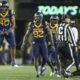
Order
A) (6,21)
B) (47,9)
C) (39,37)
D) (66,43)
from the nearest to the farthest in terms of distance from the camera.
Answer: (66,43), (39,37), (6,21), (47,9)

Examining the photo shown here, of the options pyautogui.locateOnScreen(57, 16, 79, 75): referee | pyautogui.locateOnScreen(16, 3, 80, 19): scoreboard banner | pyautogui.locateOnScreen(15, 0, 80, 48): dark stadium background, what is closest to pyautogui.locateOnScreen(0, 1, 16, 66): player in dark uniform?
pyautogui.locateOnScreen(57, 16, 79, 75): referee

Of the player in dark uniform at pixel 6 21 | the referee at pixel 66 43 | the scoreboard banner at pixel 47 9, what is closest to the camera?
the referee at pixel 66 43

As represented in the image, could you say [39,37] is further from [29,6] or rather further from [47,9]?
[29,6]

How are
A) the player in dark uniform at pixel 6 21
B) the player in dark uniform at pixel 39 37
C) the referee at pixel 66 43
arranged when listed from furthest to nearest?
the player in dark uniform at pixel 6 21
the player in dark uniform at pixel 39 37
the referee at pixel 66 43

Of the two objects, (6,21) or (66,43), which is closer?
(66,43)

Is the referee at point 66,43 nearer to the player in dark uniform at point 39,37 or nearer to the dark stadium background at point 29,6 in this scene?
the player in dark uniform at point 39,37

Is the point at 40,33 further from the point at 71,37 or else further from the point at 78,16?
the point at 78,16

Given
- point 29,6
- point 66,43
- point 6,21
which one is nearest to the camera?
point 66,43

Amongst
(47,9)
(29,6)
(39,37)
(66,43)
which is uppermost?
(66,43)

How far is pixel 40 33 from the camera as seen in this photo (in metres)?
17.8

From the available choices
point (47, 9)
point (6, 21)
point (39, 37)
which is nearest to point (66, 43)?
point (39, 37)

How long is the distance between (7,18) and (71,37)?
3.81 metres

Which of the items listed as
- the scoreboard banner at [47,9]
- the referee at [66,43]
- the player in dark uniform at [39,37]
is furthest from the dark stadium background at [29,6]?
the referee at [66,43]

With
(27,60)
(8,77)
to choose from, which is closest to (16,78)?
(8,77)
